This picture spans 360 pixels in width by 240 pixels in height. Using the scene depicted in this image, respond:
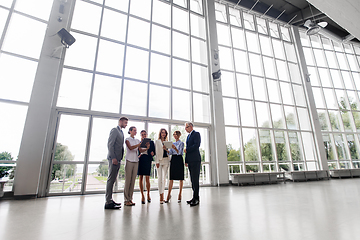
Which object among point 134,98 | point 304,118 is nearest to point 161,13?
point 134,98

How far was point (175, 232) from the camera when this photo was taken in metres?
1.76

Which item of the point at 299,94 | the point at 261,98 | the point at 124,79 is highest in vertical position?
the point at 299,94

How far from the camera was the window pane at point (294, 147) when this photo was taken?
8680 mm

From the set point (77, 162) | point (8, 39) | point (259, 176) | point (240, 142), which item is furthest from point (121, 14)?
point (259, 176)

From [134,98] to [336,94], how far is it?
12524 mm

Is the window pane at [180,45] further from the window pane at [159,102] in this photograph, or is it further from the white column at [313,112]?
the white column at [313,112]

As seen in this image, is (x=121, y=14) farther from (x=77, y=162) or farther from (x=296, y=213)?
(x=296, y=213)

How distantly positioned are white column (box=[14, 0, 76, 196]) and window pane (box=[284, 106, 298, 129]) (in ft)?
33.7

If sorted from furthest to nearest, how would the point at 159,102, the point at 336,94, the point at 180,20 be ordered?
the point at 336,94
the point at 180,20
the point at 159,102

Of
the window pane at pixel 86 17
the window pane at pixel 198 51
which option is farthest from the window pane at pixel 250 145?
the window pane at pixel 86 17

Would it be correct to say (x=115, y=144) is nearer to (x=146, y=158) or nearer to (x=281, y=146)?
(x=146, y=158)

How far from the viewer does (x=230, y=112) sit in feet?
25.8

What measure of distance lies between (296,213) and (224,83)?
6.64 metres

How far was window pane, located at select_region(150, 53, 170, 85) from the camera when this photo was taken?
22.2 ft
